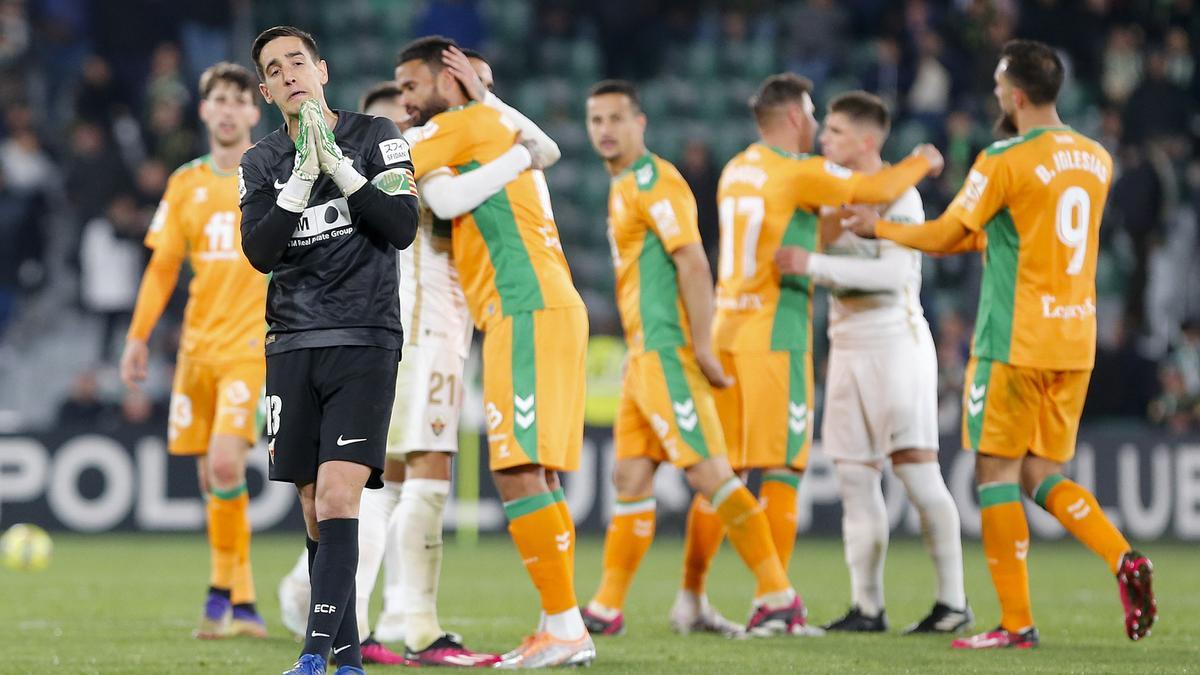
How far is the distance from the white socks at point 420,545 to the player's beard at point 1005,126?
10.1 ft

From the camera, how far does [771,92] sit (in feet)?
26.8

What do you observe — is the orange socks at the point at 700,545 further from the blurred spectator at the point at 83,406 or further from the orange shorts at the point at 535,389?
the blurred spectator at the point at 83,406

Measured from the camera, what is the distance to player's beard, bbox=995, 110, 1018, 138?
751 cm

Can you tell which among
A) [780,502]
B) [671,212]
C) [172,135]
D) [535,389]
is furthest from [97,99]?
[535,389]

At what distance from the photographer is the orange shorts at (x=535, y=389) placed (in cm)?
630

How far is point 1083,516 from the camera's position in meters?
7.02

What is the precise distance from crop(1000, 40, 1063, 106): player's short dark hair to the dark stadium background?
6.99m

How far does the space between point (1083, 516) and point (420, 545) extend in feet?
9.39

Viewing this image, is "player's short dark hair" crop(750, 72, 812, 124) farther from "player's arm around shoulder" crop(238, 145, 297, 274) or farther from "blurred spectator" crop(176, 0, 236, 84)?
"blurred spectator" crop(176, 0, 236, 84)

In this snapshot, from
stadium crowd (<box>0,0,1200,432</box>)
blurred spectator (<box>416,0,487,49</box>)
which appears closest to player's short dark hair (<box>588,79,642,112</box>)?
stadium crowd (<box>0,0,1200,432</box>)

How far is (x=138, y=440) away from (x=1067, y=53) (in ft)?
38.1

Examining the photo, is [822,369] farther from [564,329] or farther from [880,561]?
[564,329]

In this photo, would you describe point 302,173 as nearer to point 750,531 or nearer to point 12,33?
point 750,531

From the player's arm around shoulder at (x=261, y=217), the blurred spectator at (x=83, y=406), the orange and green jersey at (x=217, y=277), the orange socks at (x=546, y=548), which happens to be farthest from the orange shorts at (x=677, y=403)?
the blurred spectator at (x=83, y=406)
